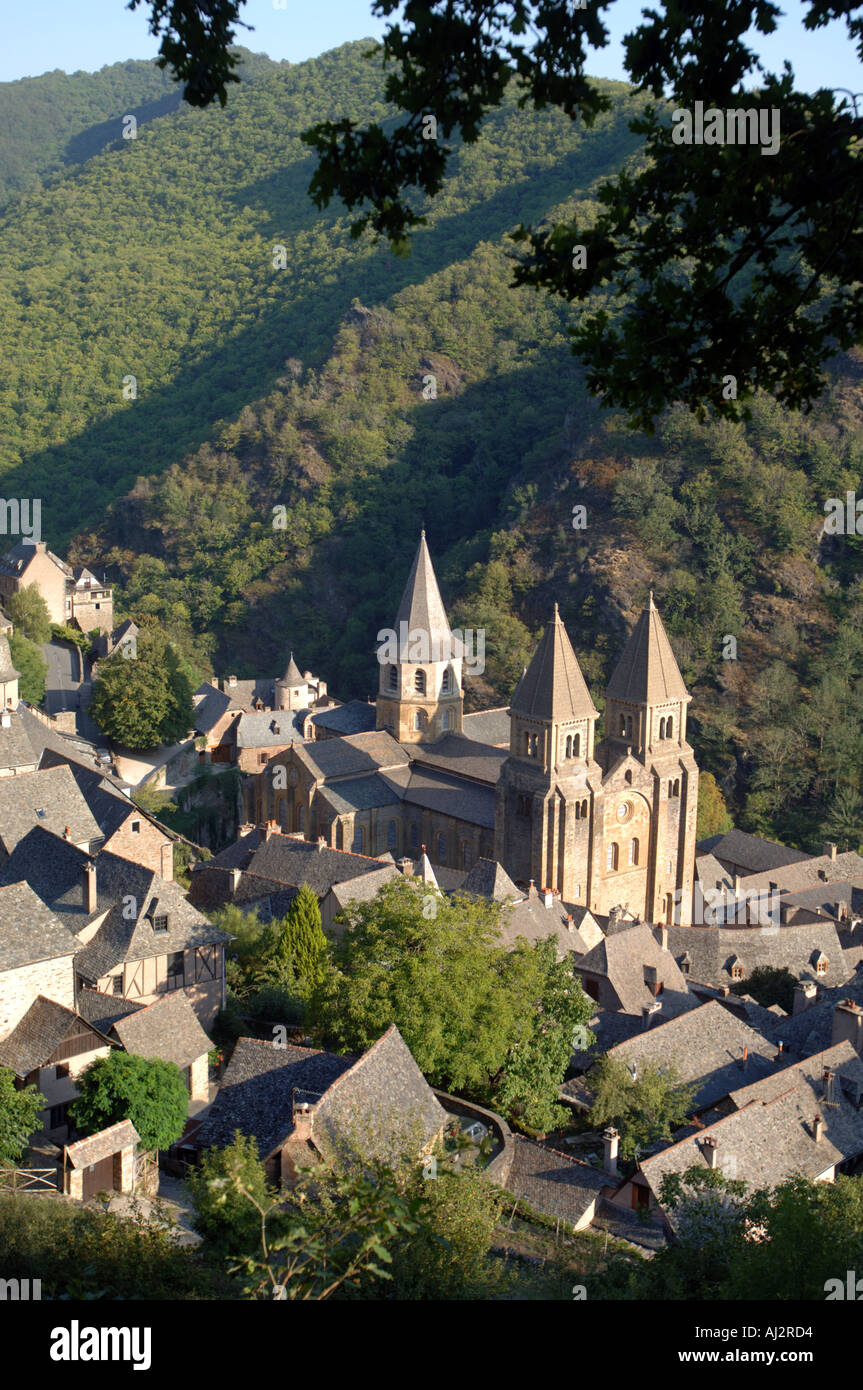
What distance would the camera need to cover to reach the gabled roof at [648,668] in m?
43.3

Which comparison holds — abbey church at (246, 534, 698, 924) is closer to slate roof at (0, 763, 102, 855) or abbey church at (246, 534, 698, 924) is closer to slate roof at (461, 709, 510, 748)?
slate roof at (461, 709, 510, 748)

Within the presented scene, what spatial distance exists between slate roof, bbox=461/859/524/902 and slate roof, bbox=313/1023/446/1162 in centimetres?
1195

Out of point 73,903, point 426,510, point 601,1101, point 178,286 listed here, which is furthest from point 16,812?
point 178,286

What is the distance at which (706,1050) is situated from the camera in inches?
1240

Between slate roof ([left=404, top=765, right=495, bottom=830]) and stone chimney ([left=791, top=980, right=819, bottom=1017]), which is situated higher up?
slate roof ([left=404, top=765, right=495, bottom=830])

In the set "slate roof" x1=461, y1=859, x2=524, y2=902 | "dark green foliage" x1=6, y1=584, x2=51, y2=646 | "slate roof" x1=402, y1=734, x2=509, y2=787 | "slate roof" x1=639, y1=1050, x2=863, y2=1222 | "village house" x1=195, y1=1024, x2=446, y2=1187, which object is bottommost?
"slate roof" x1=639, y1=1050, x2=863, y2=1222

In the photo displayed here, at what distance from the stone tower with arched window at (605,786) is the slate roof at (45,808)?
45.1 feet

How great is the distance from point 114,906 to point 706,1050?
1395cm

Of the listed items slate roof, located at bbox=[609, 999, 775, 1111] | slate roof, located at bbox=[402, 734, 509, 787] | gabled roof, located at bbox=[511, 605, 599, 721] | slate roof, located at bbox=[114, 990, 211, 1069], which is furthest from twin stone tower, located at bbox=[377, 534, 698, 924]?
slate roof, located at bbox=[114, 990, 211, 1069]

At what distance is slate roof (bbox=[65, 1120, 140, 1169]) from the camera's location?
65.4 feet

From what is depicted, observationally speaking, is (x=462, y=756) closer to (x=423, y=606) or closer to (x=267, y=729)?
(x=423, y=606)

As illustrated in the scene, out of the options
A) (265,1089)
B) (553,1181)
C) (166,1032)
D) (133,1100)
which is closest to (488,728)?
(553,1181)

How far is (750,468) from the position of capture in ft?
246
